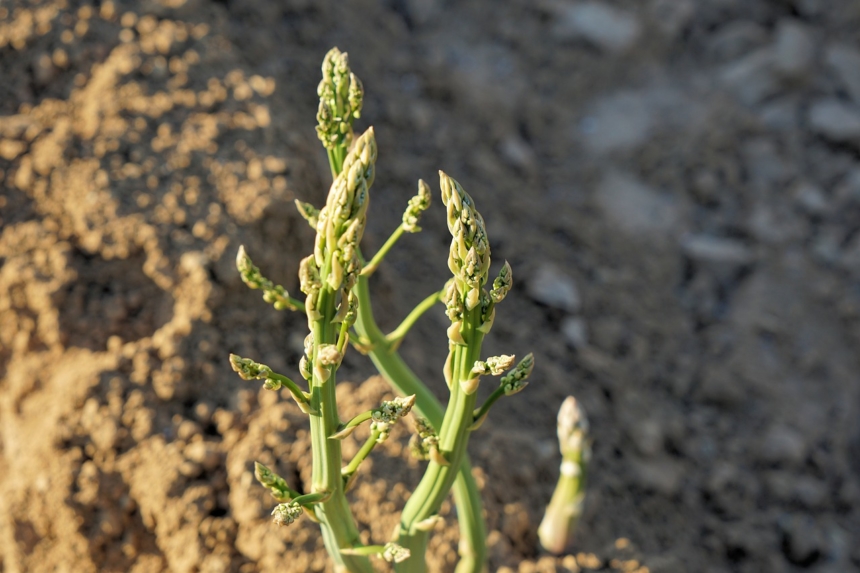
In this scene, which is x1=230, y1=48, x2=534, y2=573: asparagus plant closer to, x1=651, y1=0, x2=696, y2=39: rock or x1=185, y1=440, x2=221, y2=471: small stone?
x1=185, y1=440, x2=221, y2=471: small stone

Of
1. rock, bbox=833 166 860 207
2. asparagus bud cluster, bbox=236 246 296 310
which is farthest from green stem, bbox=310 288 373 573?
rock, bbox=833 166 860 207

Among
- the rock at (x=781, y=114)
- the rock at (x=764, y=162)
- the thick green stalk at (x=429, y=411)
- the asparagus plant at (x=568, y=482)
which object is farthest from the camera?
the rock at (x=781, y=114)

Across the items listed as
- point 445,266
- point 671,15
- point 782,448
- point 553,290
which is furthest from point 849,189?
point 445,266

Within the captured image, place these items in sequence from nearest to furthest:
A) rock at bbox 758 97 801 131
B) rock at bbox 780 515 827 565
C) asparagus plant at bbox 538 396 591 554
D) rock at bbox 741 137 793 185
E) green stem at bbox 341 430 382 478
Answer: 1. green stem at bbox 341 430 382 478
2. asparagus plant at bbox 538 396 591 554
3. rock at bbox 780 515 827 565
4. rock at bbox 741 137 793 185
5. rock at bbox 758 97 801 131

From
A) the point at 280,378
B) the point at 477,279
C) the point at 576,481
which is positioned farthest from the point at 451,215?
the point at 576,481

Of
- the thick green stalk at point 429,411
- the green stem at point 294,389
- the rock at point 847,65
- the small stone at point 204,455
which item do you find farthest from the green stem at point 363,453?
the rock at point 847,65

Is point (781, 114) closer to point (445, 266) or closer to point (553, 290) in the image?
point (553, 290)

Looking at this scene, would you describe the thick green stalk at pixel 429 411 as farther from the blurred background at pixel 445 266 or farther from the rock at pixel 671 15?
the rock at pixel 671 15

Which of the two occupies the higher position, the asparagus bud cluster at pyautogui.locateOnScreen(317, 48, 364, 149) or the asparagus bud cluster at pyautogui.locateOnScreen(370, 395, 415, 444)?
the asparagus bud cluster at pyautogui.locateOnScreen(317, 48, 364, 149)
